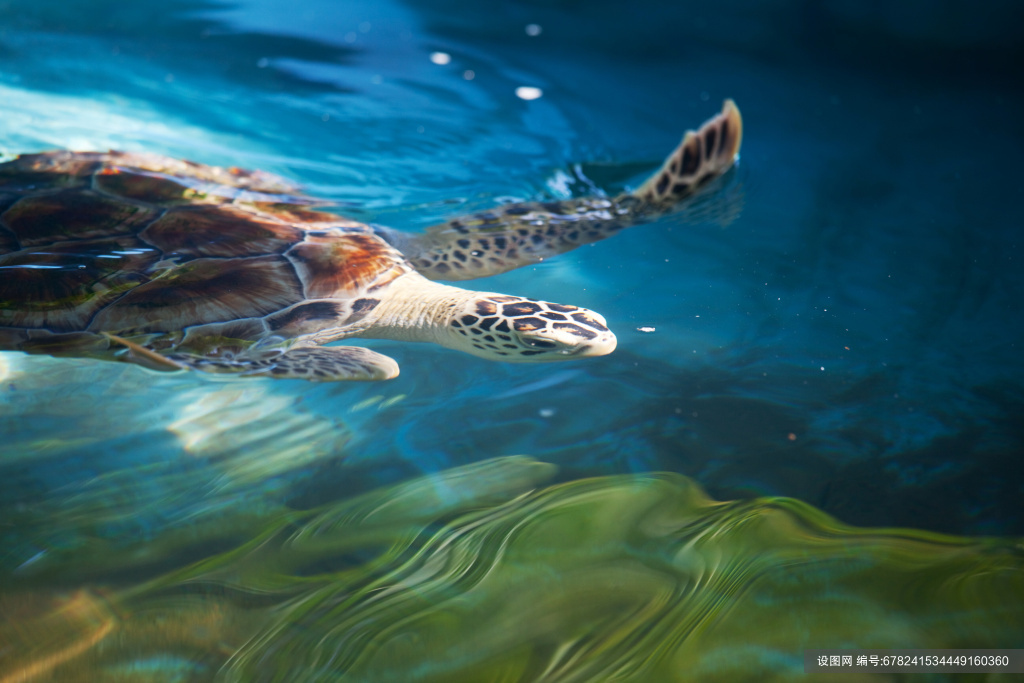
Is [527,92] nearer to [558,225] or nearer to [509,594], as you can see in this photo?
[558,225]

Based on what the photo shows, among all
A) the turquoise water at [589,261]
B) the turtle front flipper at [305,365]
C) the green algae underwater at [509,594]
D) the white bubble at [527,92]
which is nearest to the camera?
the green algae underwater at [509,594]

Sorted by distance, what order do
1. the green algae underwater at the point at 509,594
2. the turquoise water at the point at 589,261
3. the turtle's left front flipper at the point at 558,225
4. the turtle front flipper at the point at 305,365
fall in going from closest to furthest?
the green algae underwater at the point at 509,594 → the turquoise water at the point at 589,261 → the turtle front flipper at the point at 305,365 → the turtle's left front flipper at the point at 558,225

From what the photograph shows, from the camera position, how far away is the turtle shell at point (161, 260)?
1.72 metres

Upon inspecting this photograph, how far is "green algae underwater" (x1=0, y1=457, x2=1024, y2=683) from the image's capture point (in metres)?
1.05

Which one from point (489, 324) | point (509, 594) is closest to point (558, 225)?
point (489, 324)

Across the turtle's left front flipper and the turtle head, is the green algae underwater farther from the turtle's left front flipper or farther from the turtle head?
the turtle's left front flipper

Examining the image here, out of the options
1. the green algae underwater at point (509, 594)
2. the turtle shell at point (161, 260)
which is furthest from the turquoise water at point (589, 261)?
the turtle shell at point (161, 260)

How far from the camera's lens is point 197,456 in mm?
1482

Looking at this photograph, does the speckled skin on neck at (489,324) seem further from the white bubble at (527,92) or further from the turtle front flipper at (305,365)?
the white bubble at (527,92)

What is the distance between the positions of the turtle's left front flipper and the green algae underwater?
118 centimetres

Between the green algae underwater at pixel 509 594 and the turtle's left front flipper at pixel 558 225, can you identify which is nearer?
the green algae underwater at pixel 509 594

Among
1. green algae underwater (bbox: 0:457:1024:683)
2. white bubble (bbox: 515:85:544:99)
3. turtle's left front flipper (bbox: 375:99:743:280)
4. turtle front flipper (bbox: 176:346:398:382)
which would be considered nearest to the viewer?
green algae underwater (bbox: 0:457:1024:683)

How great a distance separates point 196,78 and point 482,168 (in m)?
2.20

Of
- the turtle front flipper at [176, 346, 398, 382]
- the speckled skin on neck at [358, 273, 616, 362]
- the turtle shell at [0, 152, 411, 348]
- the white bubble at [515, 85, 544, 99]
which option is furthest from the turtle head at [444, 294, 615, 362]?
the white bubble at [515, 85, 544, 99]
